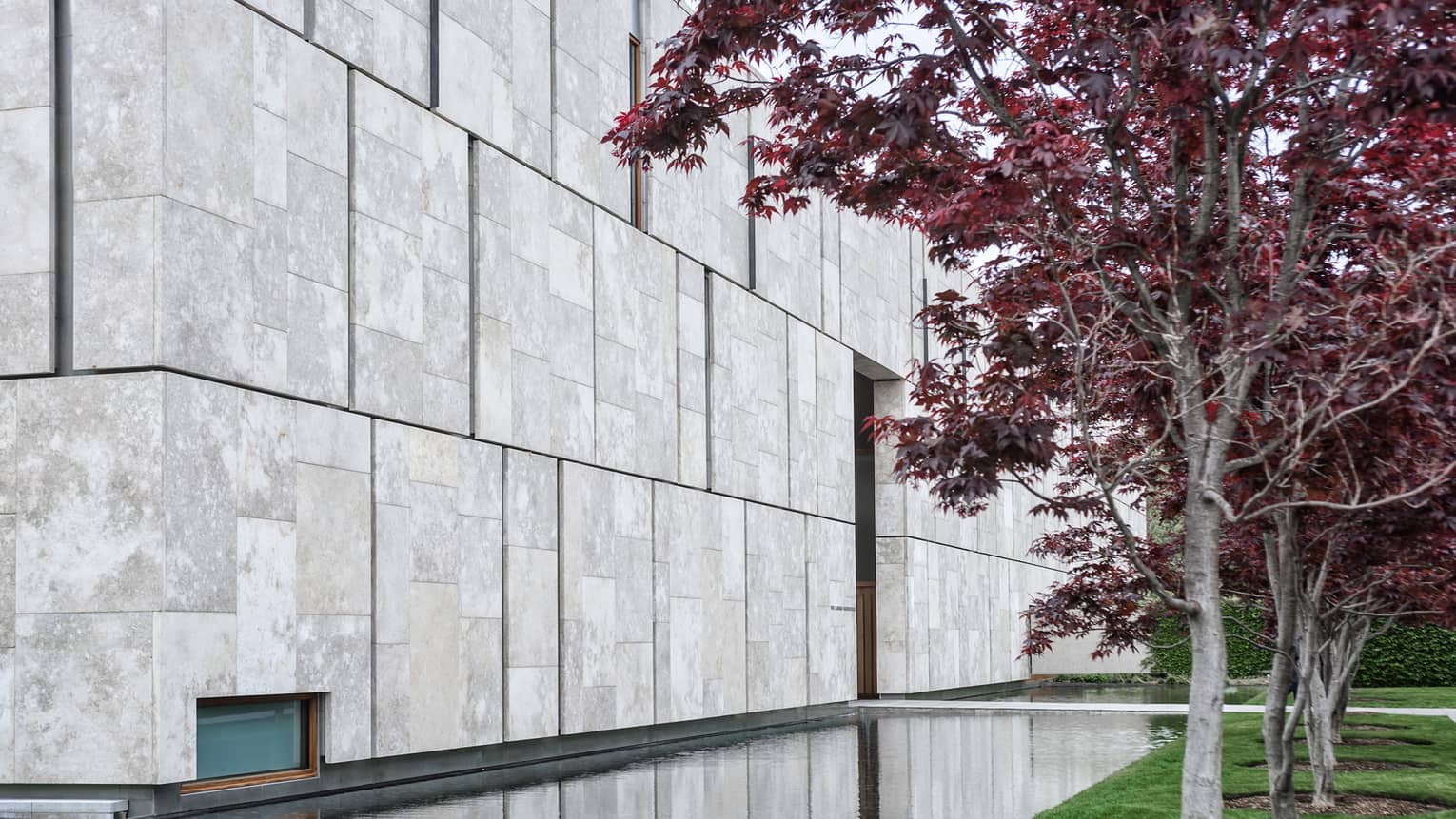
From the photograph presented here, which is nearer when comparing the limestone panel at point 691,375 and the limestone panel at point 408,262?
the limestone panel at point 408,262

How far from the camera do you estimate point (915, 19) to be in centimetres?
748

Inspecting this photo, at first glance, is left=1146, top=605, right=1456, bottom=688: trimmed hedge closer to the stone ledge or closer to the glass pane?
the glass pane

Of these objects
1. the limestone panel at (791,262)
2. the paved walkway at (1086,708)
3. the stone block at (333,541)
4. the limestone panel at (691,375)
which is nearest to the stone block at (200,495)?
the stone block at (333,541)

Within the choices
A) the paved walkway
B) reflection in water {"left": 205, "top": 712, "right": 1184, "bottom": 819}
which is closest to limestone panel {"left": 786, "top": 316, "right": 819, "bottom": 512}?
the paved walkway

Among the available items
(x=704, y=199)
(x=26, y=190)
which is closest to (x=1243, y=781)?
(x=26, y=190)

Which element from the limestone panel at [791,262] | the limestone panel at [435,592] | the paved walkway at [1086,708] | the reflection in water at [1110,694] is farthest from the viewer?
the reflection in water at [1110,694]

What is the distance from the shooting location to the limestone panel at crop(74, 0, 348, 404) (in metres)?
11.1

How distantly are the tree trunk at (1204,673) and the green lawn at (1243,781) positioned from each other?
4207 mm

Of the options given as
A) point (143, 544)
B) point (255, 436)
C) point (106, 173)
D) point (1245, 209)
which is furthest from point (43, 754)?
point (1245, 209)

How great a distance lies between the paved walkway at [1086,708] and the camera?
73.9ft

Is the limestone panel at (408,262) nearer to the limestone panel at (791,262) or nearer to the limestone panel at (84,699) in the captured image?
the limestone panel at (84,699)

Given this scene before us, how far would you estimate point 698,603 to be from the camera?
20031 mm

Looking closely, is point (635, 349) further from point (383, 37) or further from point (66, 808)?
point (66, 808)

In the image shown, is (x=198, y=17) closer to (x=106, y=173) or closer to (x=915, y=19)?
(x=106, y=173)
